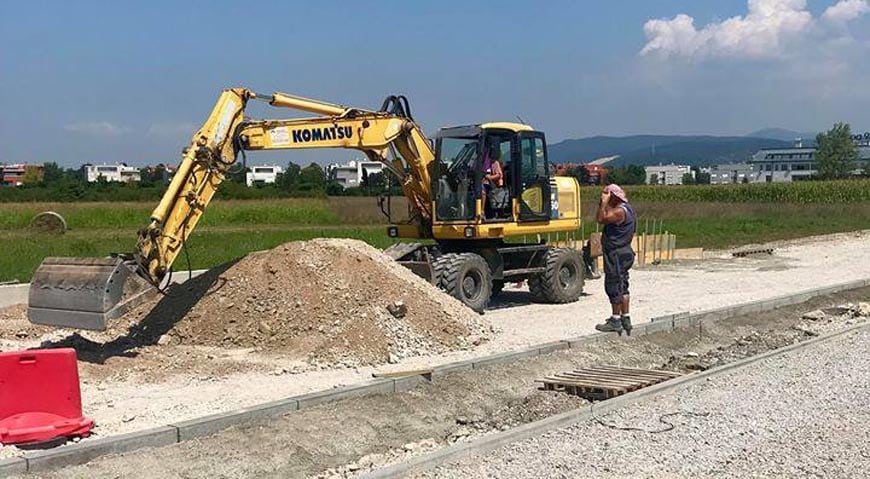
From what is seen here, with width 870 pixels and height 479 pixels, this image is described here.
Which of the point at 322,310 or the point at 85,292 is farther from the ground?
the point at 85,292

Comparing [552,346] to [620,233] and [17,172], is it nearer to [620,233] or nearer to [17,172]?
[620,233]

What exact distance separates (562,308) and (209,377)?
717cm

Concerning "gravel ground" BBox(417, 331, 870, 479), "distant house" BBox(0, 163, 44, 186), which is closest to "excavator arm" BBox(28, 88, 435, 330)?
"gravel ground" BBox(417, 331, 870, 479)

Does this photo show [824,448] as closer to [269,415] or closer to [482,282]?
[269,415]

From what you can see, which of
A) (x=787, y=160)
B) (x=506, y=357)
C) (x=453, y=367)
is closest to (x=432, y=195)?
(x=506, y=357)

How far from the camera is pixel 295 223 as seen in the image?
40.4 m

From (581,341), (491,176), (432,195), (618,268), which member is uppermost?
(491,176)

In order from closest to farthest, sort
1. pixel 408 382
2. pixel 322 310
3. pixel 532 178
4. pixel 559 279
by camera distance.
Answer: pixel 408 382 < pixel 322 310 < pixel 532 178 < pixel 559 279

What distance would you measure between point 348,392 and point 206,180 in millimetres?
4027

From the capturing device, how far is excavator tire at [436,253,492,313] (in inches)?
534

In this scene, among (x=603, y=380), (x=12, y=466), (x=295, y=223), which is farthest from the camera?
(x=295, y=223)

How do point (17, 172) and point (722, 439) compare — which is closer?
point (722, 439)

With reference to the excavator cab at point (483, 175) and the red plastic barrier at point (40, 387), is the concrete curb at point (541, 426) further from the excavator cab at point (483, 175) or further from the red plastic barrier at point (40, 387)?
the excavator cab at point (483, 175)

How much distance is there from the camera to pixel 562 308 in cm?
1505
